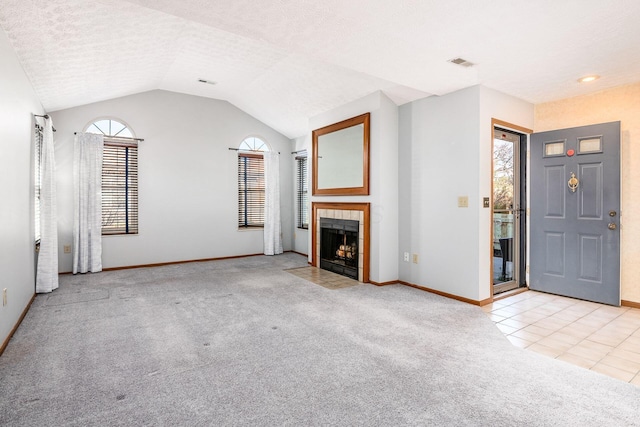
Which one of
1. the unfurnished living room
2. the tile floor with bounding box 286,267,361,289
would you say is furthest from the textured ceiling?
the tile floor with bounding box 286,267,361,289

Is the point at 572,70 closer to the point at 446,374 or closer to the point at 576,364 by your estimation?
the point at 576,364

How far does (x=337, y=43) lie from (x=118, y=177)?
15.0 ft

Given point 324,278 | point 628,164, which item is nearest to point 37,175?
point 324,278

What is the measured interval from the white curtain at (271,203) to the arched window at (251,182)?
0.16 metres

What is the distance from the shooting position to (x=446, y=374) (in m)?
2.16


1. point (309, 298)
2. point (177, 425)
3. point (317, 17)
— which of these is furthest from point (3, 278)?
point (317, 17)

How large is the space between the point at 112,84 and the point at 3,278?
124 inches

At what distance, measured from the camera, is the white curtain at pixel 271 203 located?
6.88 m

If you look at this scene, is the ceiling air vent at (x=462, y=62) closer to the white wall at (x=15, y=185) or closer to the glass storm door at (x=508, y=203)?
the glass storm door at (x=508, y=203)

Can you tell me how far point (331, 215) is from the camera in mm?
5297

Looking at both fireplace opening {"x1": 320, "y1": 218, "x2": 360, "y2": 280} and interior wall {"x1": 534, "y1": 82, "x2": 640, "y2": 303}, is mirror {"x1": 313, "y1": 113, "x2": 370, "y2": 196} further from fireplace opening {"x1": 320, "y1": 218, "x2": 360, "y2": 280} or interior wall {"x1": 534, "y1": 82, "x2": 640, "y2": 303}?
interior wall {"x1": 534, "y1": 82, "x2": 640, "y2": 303}

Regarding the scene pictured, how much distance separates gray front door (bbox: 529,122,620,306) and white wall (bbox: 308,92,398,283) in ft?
5.59

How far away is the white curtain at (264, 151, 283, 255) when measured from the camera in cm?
688

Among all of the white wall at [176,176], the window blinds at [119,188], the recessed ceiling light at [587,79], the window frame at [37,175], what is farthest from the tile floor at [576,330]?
the window blinds at [119,188]
